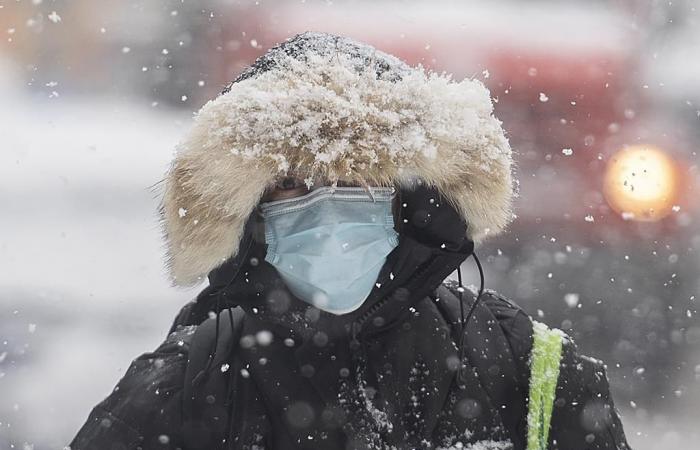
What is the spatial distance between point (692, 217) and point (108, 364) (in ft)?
12.1

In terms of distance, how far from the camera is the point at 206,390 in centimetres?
181

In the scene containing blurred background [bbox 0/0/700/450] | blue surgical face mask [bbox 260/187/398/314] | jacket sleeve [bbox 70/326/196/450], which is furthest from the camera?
blurred background [bbox 0/0/700/450]

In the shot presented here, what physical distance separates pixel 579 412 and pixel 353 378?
1.72 ft

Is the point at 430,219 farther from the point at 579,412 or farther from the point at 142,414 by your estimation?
the point at 142,414

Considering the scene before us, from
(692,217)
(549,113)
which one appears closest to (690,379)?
(692,217)

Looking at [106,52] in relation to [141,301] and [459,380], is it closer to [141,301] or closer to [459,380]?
[141,301]

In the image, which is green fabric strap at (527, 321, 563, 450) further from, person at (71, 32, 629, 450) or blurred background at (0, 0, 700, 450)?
blurred background at (0, 0, 700, 450)

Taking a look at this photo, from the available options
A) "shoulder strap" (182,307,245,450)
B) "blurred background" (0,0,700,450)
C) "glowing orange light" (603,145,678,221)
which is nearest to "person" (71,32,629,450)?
"shoulder strap" (182,307,245,450)

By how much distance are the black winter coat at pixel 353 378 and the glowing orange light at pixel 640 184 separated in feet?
10.1

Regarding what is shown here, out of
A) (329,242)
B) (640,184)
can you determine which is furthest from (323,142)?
(640,184)

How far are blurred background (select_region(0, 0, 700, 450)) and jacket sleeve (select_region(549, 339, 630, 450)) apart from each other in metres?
2.64

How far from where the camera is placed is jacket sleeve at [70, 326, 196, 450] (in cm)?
177

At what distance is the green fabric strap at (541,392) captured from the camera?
1779 mm

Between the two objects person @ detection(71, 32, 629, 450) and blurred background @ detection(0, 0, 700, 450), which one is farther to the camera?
blurred background @ detection(0, 0, 700, 450)
